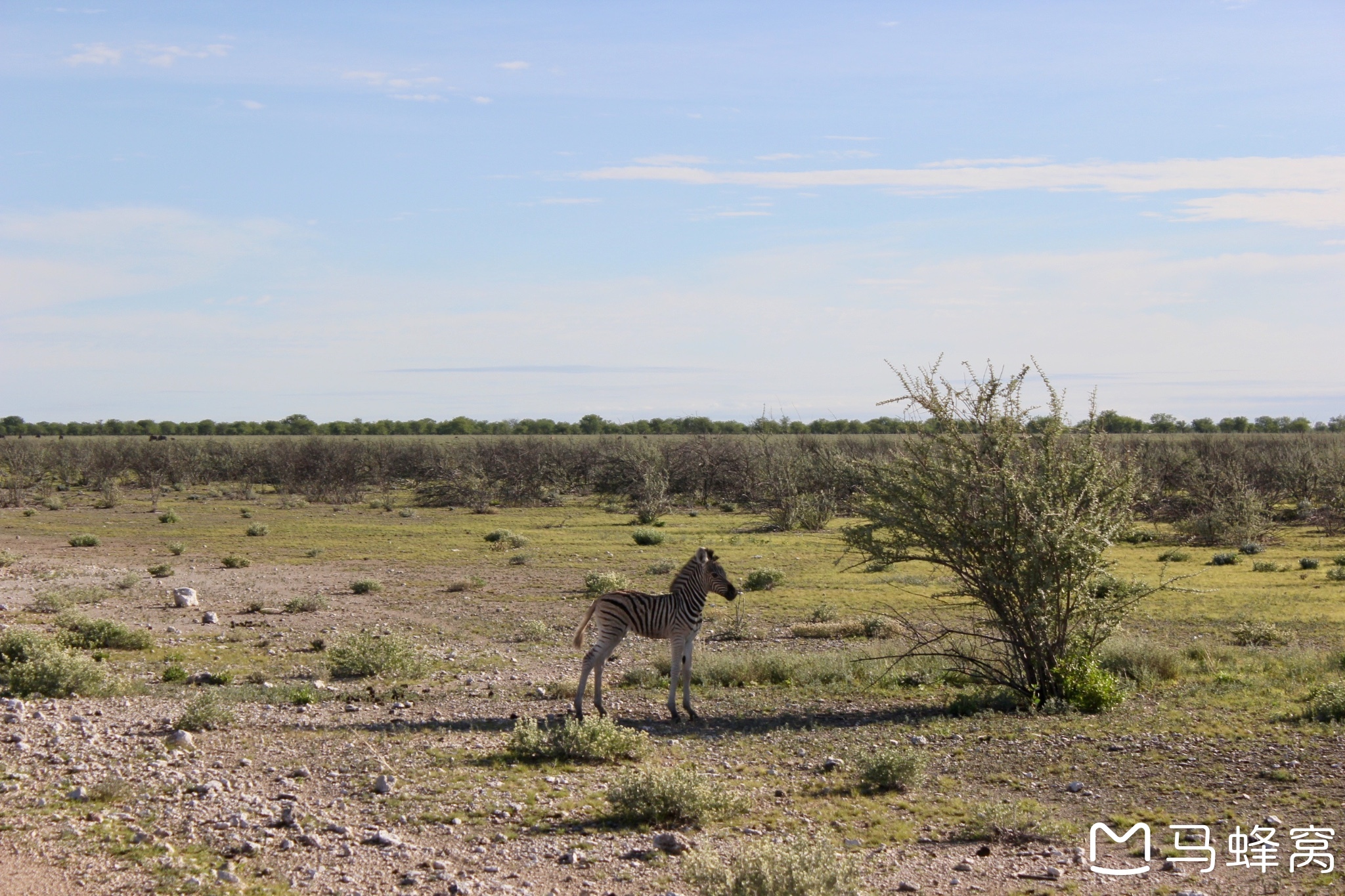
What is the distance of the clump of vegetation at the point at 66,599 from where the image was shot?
20422mm

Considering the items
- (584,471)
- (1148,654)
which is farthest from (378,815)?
(584,471)

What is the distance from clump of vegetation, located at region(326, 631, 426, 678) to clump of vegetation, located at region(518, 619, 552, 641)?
148 inches

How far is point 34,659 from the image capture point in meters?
13.3

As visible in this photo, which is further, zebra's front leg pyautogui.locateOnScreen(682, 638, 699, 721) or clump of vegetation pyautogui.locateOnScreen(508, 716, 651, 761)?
zebra's front leg pyautogui.locateOnScreen(682, 638, 699, 721)

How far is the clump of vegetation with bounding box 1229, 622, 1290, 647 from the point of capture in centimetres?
1811

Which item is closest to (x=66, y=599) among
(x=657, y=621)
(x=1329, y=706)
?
(x=657, y=621)

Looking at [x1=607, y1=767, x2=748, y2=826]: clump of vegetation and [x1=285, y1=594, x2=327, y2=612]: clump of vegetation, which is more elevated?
[x1=607, y1=767, x2=748, y2=826]: clump of vegetation

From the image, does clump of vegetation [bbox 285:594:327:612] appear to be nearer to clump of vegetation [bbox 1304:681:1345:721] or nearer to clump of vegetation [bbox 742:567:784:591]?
clump of vegetation [bbox 742:567:784:591]

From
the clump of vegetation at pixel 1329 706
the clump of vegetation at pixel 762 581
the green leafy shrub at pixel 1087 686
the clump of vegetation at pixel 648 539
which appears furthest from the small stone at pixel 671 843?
the clump of vegetation at pixel 648 539

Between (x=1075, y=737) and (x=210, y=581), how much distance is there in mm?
21442

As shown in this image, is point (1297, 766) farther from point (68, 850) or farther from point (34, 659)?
point (34, 659)

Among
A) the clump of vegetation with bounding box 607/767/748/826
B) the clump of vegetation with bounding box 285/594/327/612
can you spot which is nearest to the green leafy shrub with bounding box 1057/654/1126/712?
the clump of vegetation with bounding box 607/767/748/826

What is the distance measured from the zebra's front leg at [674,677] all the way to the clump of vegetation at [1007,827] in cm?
447

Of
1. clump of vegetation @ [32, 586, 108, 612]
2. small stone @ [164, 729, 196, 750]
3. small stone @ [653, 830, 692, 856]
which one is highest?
small stone @ [164, 729, 196, 750]
